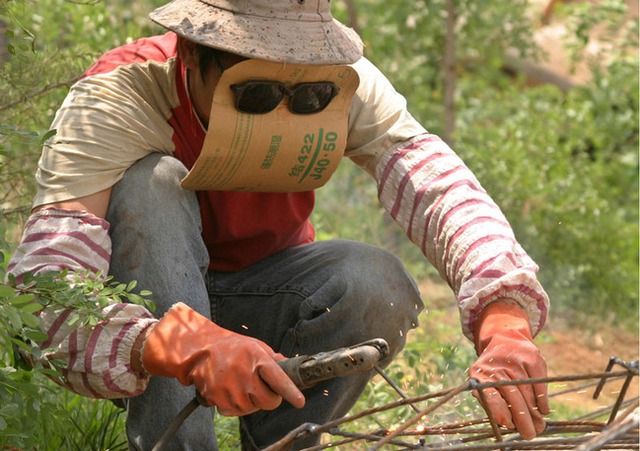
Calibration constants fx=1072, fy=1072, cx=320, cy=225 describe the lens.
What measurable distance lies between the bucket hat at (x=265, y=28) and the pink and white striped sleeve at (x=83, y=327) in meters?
0.53

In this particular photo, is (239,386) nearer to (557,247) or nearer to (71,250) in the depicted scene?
(71,250)

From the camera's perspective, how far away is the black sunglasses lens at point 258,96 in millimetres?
2580

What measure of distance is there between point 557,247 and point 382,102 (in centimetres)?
330

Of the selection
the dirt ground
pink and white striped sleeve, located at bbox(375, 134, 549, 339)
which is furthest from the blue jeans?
the dirt ground

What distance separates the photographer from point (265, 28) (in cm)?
260

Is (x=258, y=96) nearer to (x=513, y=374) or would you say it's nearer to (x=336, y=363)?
(x=336, y=363)

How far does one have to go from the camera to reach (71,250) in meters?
2.45

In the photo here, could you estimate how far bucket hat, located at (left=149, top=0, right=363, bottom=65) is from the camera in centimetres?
256

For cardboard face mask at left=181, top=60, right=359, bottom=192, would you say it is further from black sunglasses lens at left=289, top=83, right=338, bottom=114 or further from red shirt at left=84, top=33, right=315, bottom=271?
red shirt at left=84, top=33, right=315, bottom=271

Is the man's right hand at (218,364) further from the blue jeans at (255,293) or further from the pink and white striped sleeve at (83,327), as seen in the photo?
the blue jeans at (255,293)

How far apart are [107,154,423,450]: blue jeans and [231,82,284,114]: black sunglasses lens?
245mm

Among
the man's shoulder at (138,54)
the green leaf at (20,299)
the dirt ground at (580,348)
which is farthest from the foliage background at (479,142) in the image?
the green leaf at (20,299)

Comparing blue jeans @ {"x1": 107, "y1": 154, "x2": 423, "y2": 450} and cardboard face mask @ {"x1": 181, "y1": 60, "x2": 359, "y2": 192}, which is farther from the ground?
cardboard face mask @ {"x1": 181, "y1": 60, "x2": 359, "y2": 192}

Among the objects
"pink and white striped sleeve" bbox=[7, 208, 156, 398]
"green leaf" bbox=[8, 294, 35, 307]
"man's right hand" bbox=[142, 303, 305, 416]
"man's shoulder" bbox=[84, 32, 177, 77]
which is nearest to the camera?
"green leaf" bbox=[8, 294, 35, 307]
